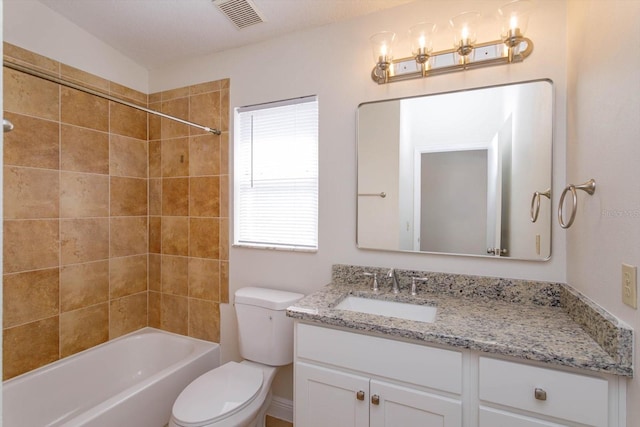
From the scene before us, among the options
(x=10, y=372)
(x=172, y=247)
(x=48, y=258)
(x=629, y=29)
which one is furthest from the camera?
(x=172, y=247)

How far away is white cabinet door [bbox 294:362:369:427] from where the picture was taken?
4.47ft

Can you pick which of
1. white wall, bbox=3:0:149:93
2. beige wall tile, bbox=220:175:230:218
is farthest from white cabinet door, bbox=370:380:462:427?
white wall, bbox=3:0:149:93

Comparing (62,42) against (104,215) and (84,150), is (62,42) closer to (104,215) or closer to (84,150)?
(84,150)

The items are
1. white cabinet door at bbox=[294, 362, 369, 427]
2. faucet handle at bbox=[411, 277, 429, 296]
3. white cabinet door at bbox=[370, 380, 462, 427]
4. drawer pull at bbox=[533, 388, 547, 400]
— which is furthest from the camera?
faucet handle at bbox=[411, 277, 429, 296]

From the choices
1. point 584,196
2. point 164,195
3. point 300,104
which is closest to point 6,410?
point 164,195

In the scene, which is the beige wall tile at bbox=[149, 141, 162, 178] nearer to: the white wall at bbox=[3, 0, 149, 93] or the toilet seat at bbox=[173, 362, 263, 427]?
the white wall at bbox=[3, 0, 149, 93]

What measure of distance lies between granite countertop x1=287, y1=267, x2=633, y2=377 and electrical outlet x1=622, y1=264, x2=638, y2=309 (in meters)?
0.08

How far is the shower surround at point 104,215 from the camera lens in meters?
1.85

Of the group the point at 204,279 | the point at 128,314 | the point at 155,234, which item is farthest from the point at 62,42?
the point at 128,314

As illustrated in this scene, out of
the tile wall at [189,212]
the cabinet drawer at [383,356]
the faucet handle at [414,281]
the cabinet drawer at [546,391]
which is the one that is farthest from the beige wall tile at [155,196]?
→ the cabinet drawer at [546,391]

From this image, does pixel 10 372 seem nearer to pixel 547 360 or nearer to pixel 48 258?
pixel 48 258

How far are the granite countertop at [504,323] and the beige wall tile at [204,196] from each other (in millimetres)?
1037

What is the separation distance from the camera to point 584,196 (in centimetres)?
130

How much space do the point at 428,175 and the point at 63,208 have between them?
7.17 ft
